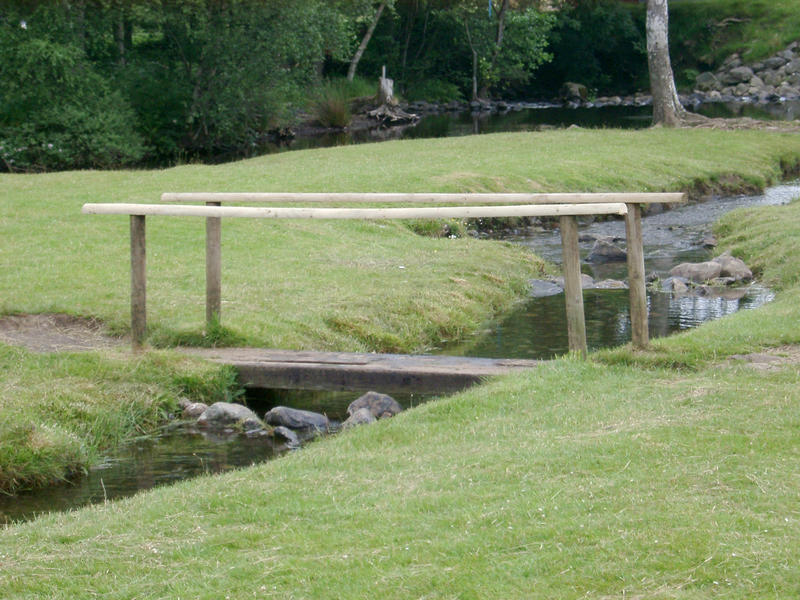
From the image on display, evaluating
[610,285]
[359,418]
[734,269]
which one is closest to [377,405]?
[359,418]

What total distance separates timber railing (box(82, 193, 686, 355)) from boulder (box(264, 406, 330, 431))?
1661 mm

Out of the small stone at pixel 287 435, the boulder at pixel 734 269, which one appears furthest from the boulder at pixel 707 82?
the small stone at pixel 287 435

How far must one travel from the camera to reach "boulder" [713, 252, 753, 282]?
15.5 metres

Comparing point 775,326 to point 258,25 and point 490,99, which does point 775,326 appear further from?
point 490,99

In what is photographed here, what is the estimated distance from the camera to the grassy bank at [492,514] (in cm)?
456

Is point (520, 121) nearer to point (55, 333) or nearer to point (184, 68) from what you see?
point (184, 68)

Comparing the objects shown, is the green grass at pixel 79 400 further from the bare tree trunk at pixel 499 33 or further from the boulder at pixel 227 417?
the bare tree trunk at pixel 499 33

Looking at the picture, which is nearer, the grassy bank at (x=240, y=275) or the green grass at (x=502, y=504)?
the green grass at (x=502, y=504)

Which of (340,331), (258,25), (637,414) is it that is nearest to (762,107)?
(258,25)

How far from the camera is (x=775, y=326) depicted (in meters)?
9.76

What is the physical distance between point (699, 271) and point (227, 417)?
9013mm

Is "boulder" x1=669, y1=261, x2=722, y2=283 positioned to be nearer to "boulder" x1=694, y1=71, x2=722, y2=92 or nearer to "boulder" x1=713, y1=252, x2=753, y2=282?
"boulder" x1=713, y1=252, x2=753, y2=282

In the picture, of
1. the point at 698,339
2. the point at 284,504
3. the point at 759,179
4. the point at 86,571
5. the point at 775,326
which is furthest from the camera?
the point at 759,179

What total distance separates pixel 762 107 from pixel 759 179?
26.7m
